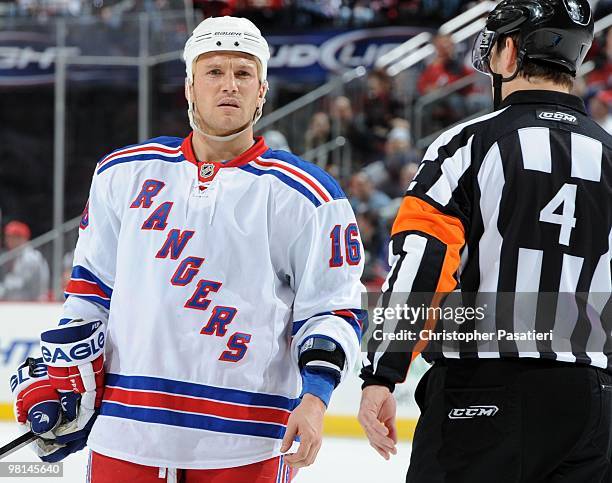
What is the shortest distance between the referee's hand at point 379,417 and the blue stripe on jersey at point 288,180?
414 millimetres

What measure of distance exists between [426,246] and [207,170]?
1.63 feet

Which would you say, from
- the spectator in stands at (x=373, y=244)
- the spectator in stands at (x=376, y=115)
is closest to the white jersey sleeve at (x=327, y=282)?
the spectator in stands at (x=373, y=244)

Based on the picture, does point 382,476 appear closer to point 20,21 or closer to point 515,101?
point 515,101

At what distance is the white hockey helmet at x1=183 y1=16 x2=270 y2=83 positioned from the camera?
1967 millimetres

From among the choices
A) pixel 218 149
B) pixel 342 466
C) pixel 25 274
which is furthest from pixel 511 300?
pixel 25 274

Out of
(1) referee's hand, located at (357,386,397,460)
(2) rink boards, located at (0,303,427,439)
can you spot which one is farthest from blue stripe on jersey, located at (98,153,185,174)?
(2) rink boards, located at (0,303,427,439)

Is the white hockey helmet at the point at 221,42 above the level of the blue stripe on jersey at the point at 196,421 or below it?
above

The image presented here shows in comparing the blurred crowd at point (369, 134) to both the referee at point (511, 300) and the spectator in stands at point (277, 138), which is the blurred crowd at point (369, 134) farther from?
the referee at point (511, 300)

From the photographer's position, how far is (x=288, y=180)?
189 centimetres

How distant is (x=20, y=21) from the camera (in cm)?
680

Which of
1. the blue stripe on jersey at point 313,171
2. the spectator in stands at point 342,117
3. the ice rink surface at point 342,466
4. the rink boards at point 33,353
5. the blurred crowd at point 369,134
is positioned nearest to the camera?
the blue stripe on jersey at point 313,171

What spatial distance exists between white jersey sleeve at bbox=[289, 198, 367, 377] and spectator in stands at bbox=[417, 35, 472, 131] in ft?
17.8

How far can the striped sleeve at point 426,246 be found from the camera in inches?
63.4

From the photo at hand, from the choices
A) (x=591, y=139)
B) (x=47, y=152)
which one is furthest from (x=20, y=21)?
(x=591, y=139)
